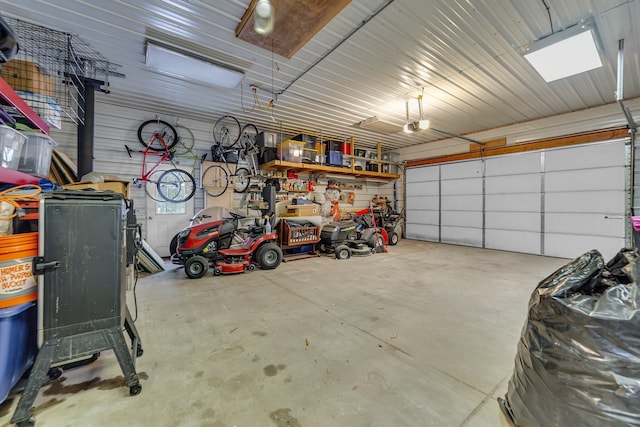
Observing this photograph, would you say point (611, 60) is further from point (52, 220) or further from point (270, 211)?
point (52, 220)

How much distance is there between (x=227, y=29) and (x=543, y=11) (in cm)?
357

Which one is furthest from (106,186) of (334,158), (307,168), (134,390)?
(334,158)

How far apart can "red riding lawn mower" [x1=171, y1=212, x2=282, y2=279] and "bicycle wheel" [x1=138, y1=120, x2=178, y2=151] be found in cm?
220

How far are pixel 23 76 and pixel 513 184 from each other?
9.40 metres

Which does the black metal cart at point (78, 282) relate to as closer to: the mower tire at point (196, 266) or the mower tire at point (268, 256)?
the mower tire at point (196, 266)

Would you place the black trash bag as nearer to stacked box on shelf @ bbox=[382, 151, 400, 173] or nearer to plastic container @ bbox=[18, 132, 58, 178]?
plastic container @ bbox=[18, 132, 58, 178]

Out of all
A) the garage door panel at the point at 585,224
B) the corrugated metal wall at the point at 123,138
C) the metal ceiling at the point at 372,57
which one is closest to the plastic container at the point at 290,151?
the metal ceiling at the point at 372,57

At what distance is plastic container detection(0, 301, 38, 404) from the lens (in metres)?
1.29

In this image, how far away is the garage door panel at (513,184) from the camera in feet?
20.4

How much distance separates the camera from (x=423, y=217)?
28.4 feet

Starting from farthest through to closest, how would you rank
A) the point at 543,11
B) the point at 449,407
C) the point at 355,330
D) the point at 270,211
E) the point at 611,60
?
the point at 270,211 < the point at 611,60 < the point at 543,11 < the point at 355,330 < the point at 449,407

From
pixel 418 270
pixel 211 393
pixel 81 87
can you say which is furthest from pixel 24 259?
pixel 418 270

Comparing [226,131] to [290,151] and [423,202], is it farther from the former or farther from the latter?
[423,202]

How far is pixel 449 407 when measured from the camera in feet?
4.65
